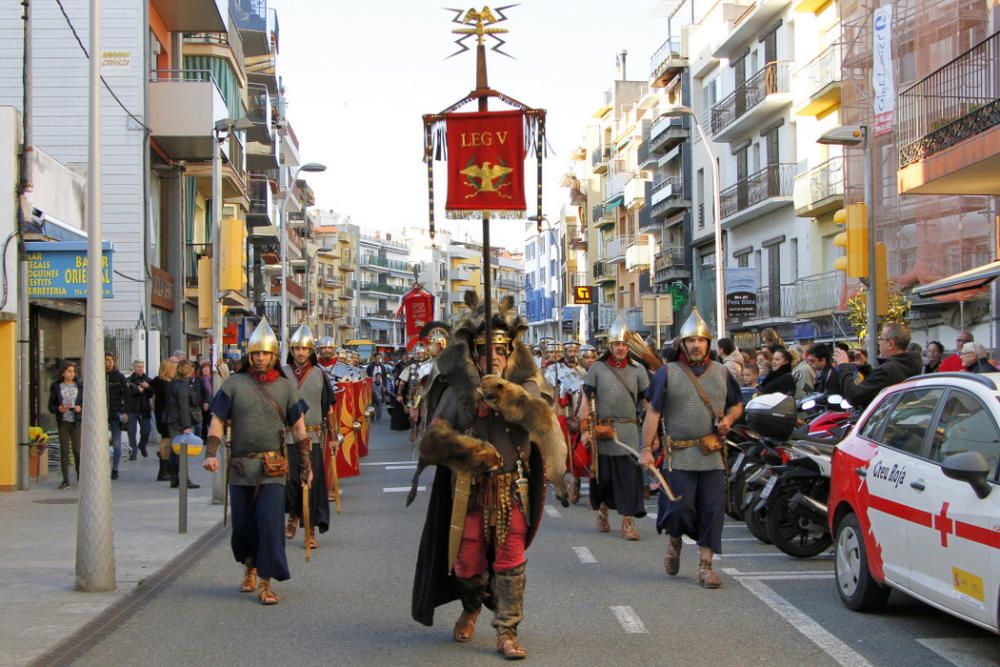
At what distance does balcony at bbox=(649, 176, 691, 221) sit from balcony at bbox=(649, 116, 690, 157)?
53.7 inches

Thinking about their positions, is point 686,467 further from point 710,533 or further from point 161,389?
point 161,389

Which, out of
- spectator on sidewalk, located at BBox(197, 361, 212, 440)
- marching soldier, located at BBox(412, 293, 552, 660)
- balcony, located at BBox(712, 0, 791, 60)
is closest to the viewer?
marching soldier, located at BBox(412, 293, 552, 660)

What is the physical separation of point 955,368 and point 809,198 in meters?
18.0

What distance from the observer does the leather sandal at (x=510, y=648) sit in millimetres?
6742

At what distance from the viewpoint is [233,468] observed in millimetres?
8727

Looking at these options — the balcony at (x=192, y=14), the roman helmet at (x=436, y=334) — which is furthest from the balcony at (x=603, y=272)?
the roman helmet at (x=436, y=334)

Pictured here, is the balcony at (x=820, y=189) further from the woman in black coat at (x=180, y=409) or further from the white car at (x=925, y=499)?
the white car at (x=925, y=499)

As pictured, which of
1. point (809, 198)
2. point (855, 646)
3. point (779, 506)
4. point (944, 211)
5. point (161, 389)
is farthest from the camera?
point (809, 198)

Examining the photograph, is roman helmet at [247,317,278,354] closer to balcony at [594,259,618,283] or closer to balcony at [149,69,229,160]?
balcony at [149,69,229,160]

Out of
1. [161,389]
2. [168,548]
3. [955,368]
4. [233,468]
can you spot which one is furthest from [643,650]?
[161,389]

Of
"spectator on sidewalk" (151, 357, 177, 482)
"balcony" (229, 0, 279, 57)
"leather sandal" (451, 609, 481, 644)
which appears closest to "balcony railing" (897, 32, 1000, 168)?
"leather sandal" (451, 609, 481, 644)

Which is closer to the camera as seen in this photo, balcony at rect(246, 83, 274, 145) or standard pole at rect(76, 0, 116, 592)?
standard pole at rect(76, 0, 116, 592)

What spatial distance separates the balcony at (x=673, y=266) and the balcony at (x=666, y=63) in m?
7.10

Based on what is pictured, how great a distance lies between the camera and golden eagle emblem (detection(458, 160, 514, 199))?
30.0ft
